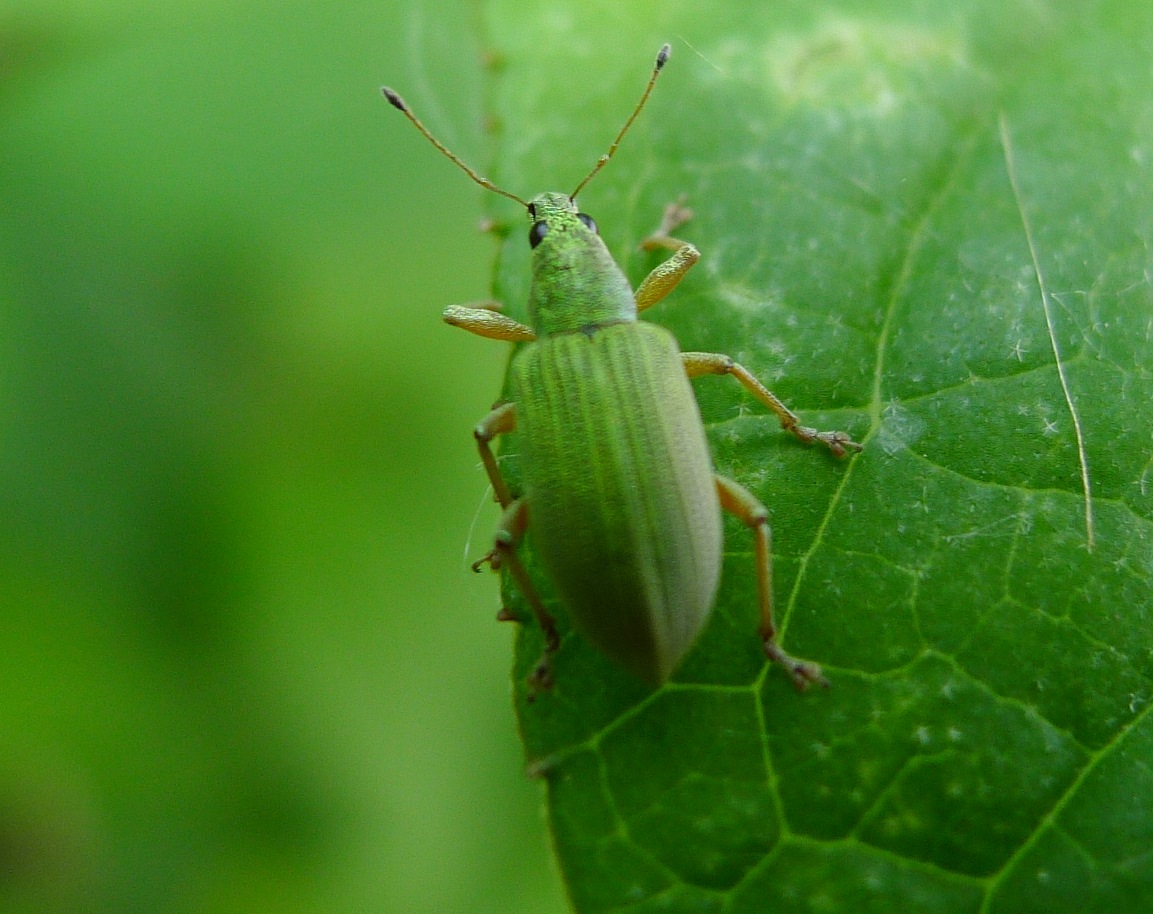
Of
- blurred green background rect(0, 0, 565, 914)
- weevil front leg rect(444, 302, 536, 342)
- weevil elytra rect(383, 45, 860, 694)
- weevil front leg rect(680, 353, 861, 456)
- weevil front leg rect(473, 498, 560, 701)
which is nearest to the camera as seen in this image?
weevil elytra rect(383, 45, 860, 694)

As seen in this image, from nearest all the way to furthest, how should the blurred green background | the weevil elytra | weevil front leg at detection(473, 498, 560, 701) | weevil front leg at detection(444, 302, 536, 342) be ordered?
the weevil elytra < weevil front leg at detection(473, 498, 560, 701) < weevil front leg at detection(444, 302, 536, 342) < the blurred green background

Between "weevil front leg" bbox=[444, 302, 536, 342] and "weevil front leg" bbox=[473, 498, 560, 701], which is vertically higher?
"weevil front leg" bbox=[444, 302, 536, 342]

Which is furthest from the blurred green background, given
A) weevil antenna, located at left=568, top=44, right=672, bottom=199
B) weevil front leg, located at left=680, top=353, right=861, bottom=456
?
weevil front leg, located at left=680, top=353, right=861, bottom=456

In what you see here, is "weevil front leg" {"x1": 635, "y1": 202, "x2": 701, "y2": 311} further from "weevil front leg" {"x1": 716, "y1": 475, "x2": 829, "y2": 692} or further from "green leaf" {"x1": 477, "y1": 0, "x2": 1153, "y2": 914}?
"weevil front leg" {"x1": 716, "y1": 475, "x2": 829, "y2": 692}

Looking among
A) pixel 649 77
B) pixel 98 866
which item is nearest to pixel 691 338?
pixel 649 77

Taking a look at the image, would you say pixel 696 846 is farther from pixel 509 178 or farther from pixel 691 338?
pixel 509 178

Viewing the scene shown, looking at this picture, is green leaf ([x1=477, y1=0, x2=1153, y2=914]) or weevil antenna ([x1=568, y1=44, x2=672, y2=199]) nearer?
green leaf ([x1=477, y1=0, x2=1153, y2=914])
